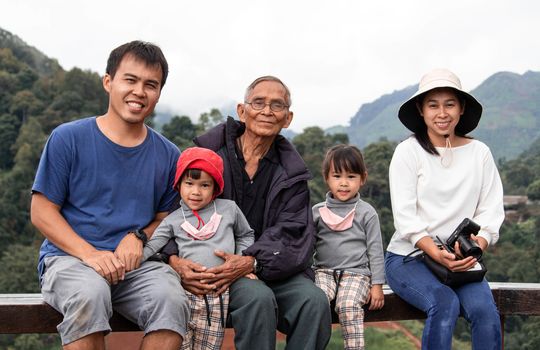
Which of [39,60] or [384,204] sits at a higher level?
[39,60]

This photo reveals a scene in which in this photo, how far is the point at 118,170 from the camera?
259 cm

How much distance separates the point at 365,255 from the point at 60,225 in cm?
141

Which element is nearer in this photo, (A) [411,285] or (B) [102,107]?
(A) [411,285]

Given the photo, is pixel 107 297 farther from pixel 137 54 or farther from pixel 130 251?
pixel 137 54

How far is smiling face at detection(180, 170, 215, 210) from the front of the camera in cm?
263

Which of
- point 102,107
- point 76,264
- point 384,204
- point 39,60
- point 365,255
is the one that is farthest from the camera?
point 39,60

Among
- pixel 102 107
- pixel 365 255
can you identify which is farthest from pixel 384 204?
pixel 365 255

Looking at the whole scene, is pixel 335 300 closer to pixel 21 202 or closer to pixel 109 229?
pixel 109 229

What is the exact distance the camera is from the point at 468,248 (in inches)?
104

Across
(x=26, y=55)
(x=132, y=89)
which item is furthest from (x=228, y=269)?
(x=26, y=55)

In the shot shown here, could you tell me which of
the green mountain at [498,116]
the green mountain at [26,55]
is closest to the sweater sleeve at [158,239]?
the green mountain at [26,55]

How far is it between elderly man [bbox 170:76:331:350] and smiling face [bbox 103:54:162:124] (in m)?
0.33

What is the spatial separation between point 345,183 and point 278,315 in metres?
0.77

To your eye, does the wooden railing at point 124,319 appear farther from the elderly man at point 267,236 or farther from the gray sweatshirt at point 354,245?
the elderly man at point 267,236
